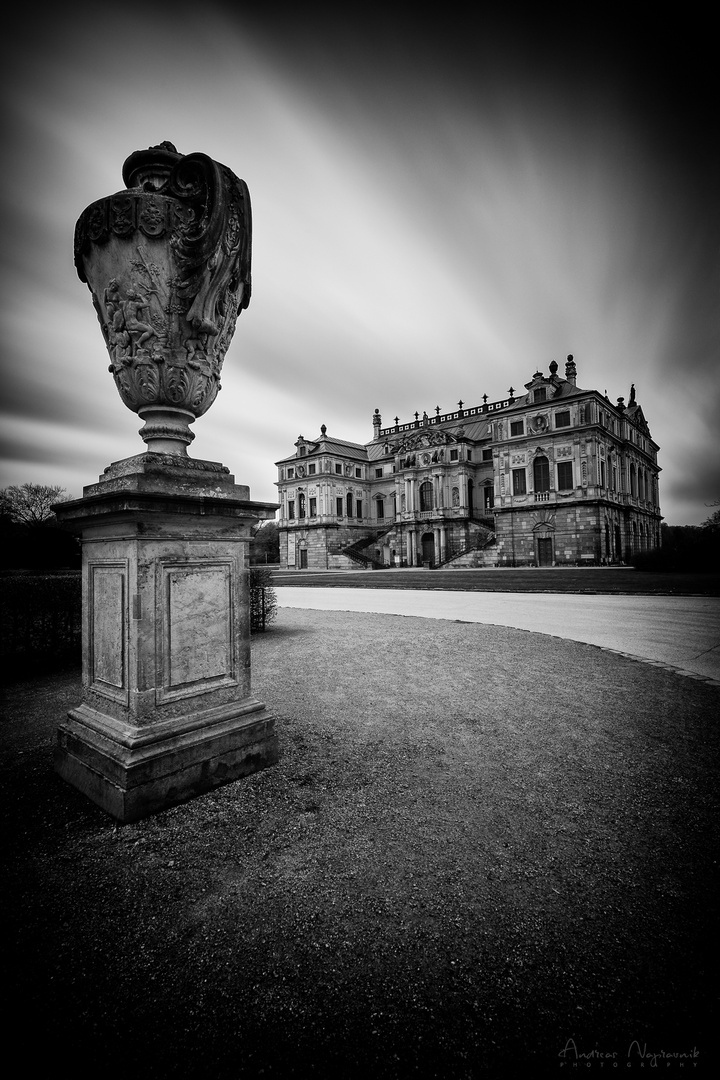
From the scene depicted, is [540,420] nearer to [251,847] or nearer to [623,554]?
[623,554]

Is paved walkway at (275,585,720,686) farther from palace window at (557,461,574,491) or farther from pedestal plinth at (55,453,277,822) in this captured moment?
palace window at (557,461,574,491)

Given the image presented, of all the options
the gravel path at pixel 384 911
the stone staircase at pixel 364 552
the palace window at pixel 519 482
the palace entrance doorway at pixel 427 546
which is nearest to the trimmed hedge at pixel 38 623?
the gravel path at pixel 384 911

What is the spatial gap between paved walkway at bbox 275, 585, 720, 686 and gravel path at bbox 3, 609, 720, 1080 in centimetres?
367

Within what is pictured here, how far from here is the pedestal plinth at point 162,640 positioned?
9.63 ft

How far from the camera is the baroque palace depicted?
37969 mm

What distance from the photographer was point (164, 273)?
10.5 ft

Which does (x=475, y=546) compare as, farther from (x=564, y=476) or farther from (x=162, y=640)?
(x=162, y=640)

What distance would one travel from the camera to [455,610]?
13547 millimetres

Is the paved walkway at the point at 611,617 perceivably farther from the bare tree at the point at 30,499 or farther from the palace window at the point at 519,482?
the bare tree at the point at 30,499

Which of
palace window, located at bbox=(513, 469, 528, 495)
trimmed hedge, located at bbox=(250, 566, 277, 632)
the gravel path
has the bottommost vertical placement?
the gravel path

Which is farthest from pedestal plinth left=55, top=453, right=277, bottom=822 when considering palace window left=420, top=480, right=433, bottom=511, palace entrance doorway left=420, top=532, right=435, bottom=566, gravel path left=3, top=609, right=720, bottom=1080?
palace window left=420, top=480, right=433, bottom=511

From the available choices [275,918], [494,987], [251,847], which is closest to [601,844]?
[494,987]

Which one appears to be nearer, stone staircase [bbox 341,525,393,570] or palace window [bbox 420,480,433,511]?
stone staircase [bbox 341,525,393,570]

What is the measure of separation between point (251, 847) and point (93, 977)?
895mm
